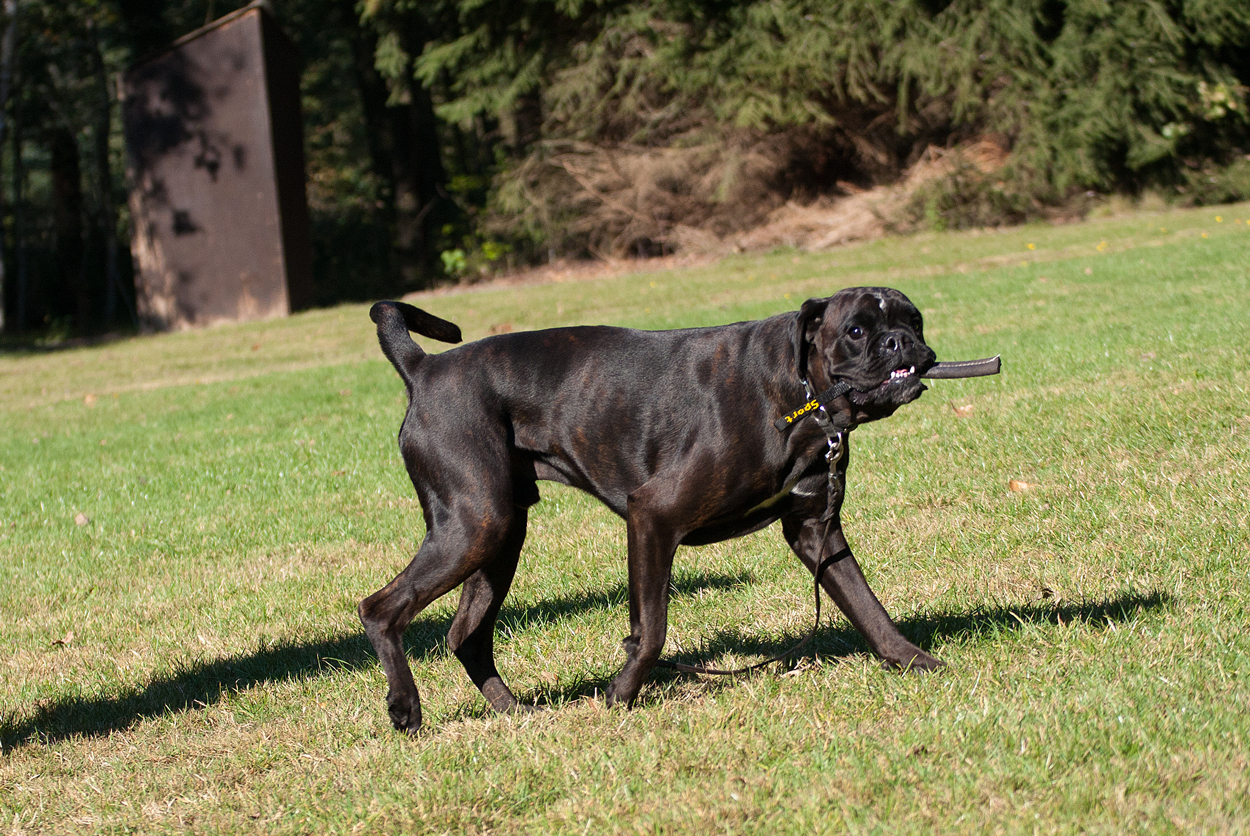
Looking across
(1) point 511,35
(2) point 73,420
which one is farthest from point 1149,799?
(1) point 511,35

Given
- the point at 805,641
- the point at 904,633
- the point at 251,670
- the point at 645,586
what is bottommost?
the point at 251,670

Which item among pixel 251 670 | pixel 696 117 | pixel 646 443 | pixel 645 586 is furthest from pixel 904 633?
pixel 696 117

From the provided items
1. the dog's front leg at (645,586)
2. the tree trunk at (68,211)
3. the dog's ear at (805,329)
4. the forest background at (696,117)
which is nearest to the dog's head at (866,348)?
the dog's ear at (805,329)

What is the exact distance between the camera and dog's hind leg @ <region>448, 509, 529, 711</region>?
14.1 feet

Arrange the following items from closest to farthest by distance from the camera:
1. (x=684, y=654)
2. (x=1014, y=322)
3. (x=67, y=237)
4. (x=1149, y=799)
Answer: (x=1149, y=799)
(x=684, y=654)
(x=1014, y=322)
(x=67, y=237)

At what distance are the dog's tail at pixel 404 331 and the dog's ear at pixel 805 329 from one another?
1265mm

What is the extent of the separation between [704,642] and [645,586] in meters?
1.01

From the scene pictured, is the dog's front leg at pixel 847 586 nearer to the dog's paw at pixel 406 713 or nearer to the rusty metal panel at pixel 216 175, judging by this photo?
the dog's paw at pixel 406 713

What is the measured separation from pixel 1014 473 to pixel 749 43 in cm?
1633

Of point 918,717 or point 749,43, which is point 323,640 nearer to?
point 918,717

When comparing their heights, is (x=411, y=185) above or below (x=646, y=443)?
above

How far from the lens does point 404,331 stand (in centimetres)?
429

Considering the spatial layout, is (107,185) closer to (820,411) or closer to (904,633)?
(904,633)

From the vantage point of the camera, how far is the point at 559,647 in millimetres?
4762
